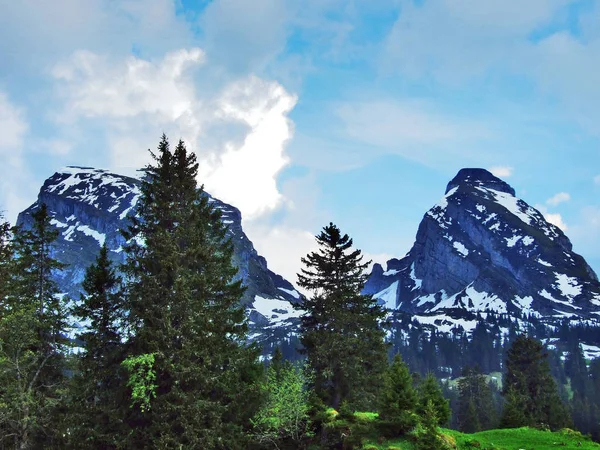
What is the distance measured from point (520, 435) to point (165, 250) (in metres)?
28.9

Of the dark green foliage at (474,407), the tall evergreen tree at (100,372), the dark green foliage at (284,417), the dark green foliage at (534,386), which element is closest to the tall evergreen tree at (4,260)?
the tall evergreen tree at (100,372)

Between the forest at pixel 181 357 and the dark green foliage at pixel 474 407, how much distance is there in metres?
40.2

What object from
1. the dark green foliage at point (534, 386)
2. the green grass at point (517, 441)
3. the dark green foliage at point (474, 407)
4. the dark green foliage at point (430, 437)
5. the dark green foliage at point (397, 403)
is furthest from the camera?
the dark green foliage at point (474, 407)

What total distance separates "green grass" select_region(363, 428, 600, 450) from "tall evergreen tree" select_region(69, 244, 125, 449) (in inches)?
560

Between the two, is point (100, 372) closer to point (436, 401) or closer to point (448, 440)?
point (448, 440)

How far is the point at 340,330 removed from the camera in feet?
124

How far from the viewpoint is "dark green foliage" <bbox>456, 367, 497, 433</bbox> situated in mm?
75938

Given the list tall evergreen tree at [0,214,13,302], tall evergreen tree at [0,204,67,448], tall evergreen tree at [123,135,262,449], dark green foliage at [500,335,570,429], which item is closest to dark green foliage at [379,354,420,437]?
tall evergreen tree at [123,135,262,449]

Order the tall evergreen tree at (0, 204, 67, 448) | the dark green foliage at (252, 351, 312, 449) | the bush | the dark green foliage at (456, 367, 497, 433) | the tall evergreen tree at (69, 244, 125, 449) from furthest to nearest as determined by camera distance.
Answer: the dark green foliage at (456, 367, 497, 433) < the tall evergreen tree at (0, 204, 67, 448) < the dark green foliage at (252, 351, 312, 449) < the bush < the tall evergreen tree at (69, 244, 125, 449)

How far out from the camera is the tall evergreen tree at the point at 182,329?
2623 cm

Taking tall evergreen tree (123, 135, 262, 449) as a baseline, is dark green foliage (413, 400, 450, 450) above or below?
below

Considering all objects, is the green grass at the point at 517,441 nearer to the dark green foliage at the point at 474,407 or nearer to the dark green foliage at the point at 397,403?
the dark green foliage at the point at 397,403

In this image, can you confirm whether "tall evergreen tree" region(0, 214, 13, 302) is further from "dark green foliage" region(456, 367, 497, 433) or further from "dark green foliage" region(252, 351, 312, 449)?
"dark green foliage" region(456, 367, 497, 433)

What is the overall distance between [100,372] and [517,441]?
28094 mm
